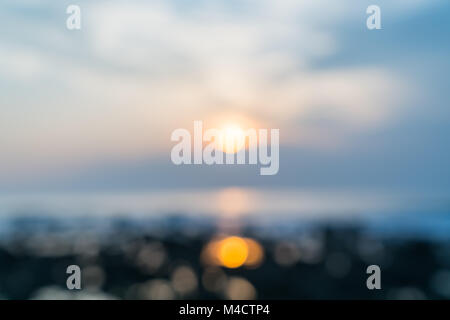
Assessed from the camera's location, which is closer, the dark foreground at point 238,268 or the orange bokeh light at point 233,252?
the dark foreground at point 238,268

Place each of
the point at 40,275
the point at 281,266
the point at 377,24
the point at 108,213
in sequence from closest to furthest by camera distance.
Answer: the point at 377,24, the point at 40,275, the point at 281,266, the point at 108,213

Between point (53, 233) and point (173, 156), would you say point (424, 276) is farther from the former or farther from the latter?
point (53, 233)

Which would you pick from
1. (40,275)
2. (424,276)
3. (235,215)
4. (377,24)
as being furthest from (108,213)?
(377,24)

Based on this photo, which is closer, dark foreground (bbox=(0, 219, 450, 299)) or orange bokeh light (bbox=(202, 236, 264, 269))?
dark foreground (bbox=(0, 219, 450, 299))

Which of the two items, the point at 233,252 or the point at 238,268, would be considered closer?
the point at 238,268

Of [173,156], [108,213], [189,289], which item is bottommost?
[189,289]

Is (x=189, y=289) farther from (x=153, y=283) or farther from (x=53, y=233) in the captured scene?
(x=53, y=233)

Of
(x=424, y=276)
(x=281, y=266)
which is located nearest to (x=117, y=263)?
(x=281, y=266)
